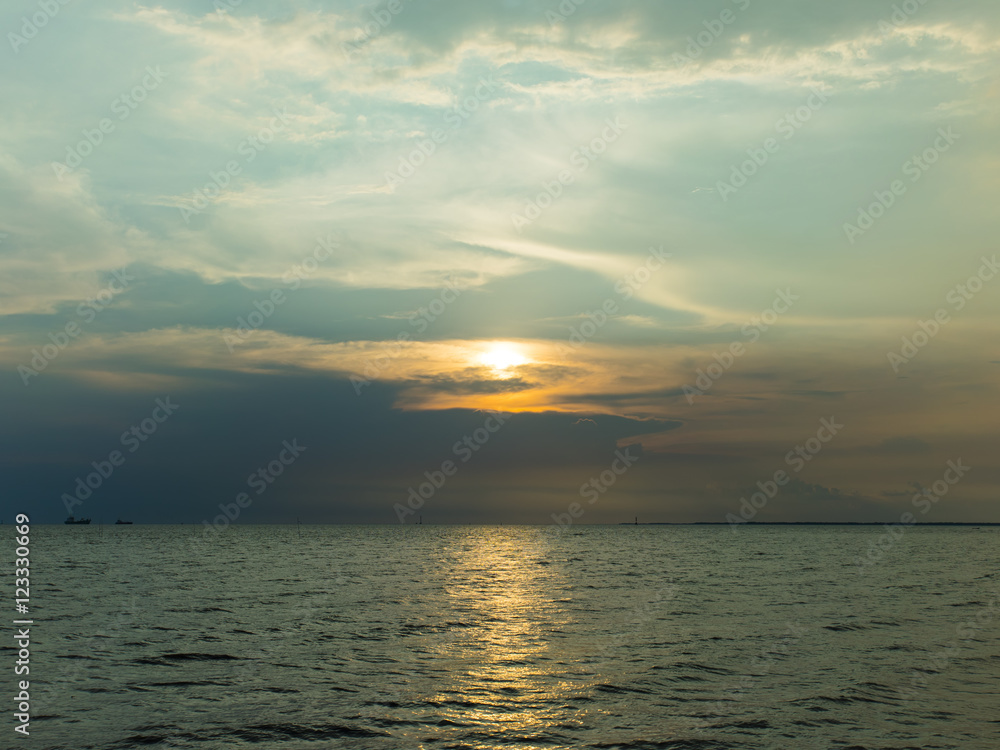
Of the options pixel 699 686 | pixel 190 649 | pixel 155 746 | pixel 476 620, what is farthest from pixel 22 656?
pixel 699 686

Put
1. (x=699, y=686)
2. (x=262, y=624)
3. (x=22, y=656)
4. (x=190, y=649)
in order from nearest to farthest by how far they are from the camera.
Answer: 1. (x=699, y=686)
2. (x=22, y=656)
3. (x=190, y=649)
4. (x=262, y=624)

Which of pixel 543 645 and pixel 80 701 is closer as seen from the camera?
pixel 80 701

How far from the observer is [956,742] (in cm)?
2275

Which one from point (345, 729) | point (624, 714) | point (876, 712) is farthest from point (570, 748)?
point (876, 712)

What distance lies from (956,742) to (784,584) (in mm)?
53868

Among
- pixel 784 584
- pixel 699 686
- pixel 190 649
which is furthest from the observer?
pixel 784 584

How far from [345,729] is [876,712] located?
64.2 feet

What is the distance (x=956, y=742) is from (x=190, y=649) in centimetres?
3423

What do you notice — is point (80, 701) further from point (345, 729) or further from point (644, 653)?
point (644, 653)

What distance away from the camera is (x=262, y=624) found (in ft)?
147

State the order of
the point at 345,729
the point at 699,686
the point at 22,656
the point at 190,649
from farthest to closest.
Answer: the point at 190,649, the point at 22,656, the point at 699,686, the point at 345,729

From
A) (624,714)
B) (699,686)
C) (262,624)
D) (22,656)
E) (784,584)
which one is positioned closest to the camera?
(624,714)

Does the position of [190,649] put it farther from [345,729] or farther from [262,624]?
[345,729]

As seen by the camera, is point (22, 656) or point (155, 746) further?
point (22, 656)
